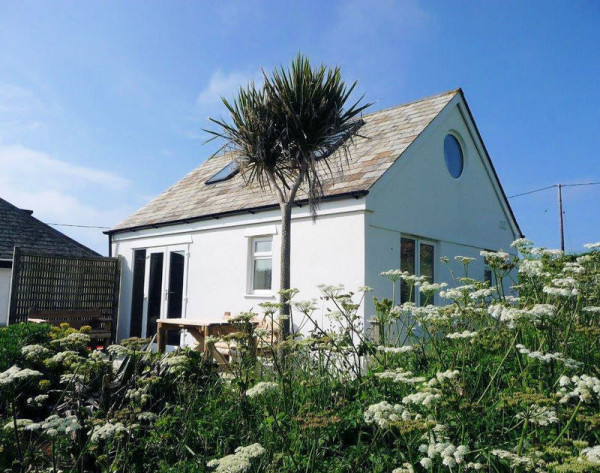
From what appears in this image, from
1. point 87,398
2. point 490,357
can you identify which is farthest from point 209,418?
point 490,357

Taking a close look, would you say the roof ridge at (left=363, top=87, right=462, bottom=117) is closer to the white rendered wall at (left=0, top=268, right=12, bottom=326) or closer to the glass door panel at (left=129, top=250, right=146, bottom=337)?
the glass door panel at (left=129, top=250, right=146, bottom=337)

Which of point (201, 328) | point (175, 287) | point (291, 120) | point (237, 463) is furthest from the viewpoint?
point (175, 287)

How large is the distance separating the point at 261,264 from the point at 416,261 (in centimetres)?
348

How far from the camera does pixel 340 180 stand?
9.68 metres

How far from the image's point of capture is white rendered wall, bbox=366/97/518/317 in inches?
362

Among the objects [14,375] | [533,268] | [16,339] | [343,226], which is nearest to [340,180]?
[343,226]

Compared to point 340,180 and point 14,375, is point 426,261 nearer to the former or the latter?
point 340,180

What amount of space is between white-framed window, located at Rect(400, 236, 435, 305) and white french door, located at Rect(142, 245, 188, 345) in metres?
5.73

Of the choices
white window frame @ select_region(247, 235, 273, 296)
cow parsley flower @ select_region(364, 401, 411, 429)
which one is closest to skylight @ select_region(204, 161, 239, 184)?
white window frame @ select_region(247, 235, 273, 296)

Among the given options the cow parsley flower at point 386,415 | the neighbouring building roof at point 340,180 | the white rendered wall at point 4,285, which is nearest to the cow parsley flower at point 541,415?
the cow parsley flower at point 386,415

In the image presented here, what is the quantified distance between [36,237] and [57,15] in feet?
56.0

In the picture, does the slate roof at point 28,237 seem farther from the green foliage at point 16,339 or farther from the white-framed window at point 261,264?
the green foliage at point 16,339

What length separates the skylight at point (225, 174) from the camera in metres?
13.8

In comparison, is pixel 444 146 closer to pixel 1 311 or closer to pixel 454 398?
pixel 454 398
